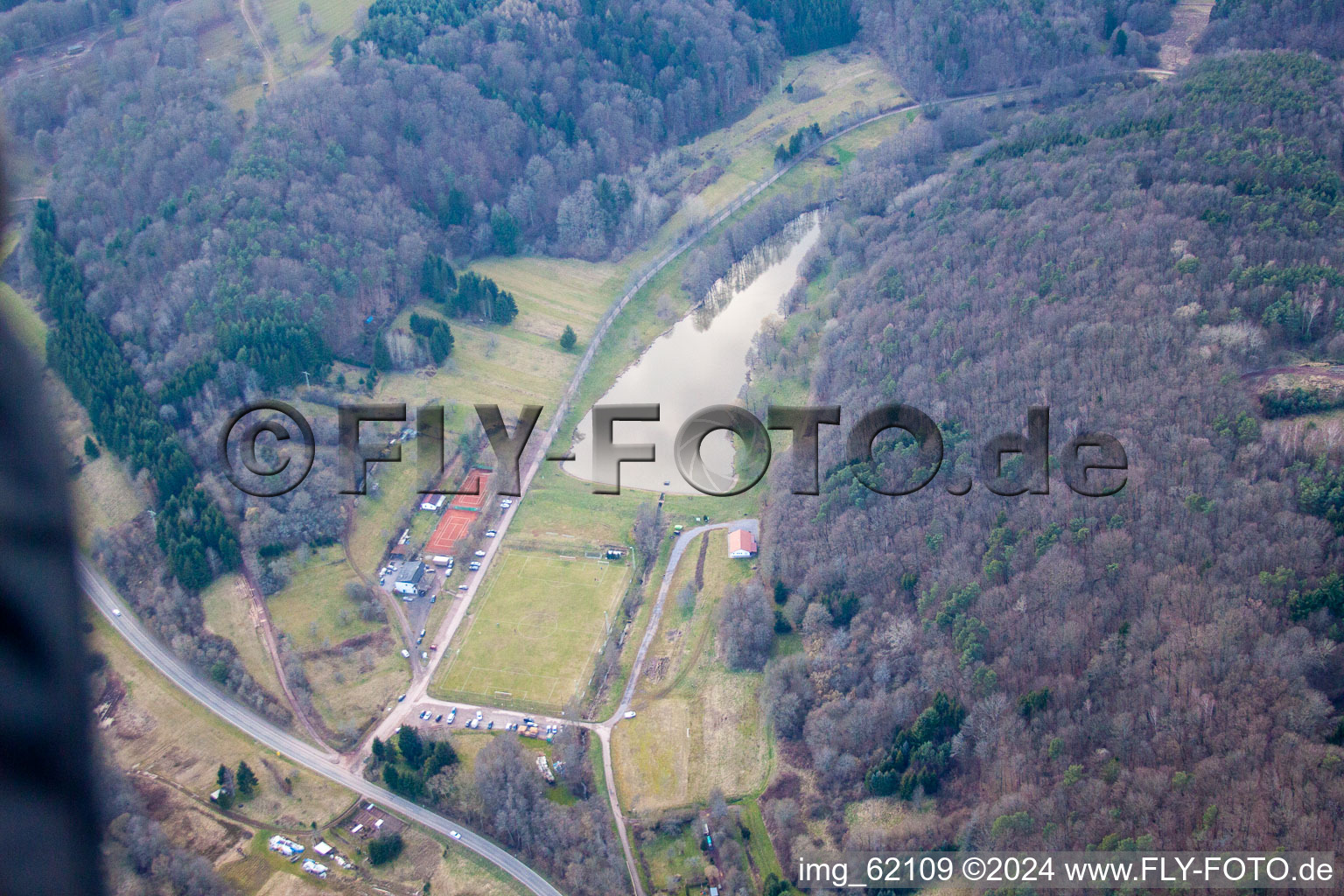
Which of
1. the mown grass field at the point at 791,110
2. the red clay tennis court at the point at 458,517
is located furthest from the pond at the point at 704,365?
the mown grass field at the point at 791,110

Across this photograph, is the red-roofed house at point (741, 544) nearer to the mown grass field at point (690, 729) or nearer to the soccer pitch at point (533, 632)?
the mown grass field at point (690, 729)

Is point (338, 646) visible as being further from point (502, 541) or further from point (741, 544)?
point (741, 544)

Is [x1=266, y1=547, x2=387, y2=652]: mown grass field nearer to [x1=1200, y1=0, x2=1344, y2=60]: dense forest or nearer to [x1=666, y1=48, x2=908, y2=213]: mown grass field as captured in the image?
[x1=666, y1=48, x2=908, y2=213]: mown grass field

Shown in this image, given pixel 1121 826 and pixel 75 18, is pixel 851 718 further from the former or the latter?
pixel 75 18

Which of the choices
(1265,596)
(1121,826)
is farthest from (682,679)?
(1265,596)

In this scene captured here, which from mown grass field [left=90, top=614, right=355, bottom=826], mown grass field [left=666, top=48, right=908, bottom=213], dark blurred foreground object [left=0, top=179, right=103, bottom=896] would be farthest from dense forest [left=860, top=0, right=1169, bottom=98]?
dark blurred foreground object [left=0, top=179, right=103, bottom=896]

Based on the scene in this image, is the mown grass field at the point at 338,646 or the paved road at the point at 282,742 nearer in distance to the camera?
the paved road at the point at 282,742

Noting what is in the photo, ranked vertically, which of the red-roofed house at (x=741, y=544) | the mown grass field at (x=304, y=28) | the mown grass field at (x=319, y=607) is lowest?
the mown grass field at (x=319, y=607)
